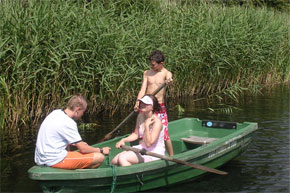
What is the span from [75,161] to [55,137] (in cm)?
37

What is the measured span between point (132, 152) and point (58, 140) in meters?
1.03

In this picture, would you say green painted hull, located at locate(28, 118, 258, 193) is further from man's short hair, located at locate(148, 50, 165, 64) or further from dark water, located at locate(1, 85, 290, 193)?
man's short hair, located at locate(148, 50, 165, 64)

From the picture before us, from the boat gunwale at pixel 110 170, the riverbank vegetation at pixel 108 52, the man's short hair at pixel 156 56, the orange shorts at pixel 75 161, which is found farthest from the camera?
the riverbank vegetation at pixel 108 52

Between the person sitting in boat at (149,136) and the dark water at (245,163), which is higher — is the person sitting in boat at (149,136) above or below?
above

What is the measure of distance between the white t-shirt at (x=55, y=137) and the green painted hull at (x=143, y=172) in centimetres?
13

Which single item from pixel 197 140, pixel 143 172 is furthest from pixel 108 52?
pixel 143 172

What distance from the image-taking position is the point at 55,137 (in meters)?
5.16

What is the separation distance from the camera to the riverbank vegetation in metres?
8.59

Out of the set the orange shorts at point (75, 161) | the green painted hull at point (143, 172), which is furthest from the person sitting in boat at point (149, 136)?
the orange shorts at point (75, 161)

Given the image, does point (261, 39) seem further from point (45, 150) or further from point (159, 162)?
point (45, 150)

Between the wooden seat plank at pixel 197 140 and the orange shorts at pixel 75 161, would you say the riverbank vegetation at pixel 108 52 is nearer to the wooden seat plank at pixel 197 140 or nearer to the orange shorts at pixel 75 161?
the wooden seat plank at pixel 197 140

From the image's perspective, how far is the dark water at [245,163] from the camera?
615cm

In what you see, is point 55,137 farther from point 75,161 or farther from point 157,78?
point 157,78

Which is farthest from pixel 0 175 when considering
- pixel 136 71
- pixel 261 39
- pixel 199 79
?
pixel 261 39
